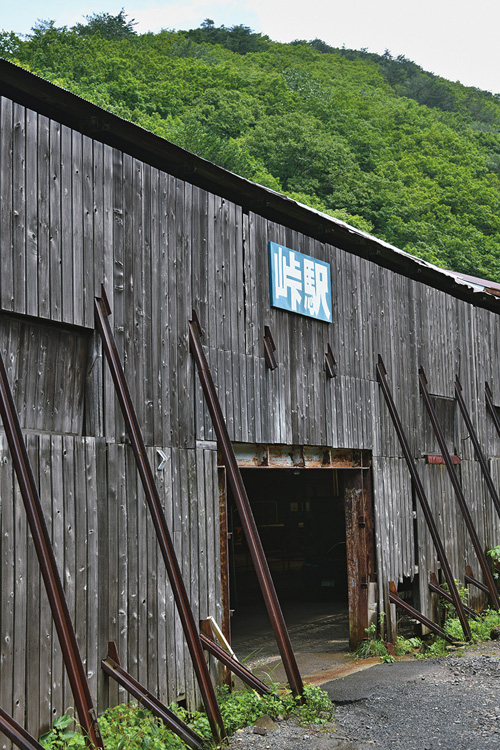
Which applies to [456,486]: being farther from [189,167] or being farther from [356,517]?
[189,167]

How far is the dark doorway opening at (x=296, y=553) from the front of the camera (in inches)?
603

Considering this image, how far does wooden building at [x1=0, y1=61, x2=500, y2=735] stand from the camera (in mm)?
6957

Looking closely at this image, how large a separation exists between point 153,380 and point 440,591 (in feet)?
23.6

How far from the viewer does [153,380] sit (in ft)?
27.5

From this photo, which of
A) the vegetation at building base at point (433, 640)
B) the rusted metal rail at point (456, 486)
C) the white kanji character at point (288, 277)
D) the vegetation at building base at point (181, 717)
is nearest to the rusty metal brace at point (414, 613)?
the vegetation at building base at point (433, 640)

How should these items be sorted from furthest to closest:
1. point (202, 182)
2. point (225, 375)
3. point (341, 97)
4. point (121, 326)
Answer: point (341, 97), point (202, 182), point (225, 375), point (121, 326)

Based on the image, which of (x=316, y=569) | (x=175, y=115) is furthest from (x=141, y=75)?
(x=316, y=569)

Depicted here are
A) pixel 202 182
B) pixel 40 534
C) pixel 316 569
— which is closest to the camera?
pixel 40 534

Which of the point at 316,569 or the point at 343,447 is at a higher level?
the point at 343,447

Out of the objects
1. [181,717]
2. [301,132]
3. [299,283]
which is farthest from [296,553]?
[301,132]

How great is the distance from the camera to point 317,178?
45.2 metres

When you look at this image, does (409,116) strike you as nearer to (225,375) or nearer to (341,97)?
(341,97)

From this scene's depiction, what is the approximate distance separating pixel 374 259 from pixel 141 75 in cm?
3508

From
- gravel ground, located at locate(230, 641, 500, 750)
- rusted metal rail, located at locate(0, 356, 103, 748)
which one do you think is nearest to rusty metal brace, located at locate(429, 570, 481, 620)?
gravel ground, located at locate(230, 641, 500, 750)
